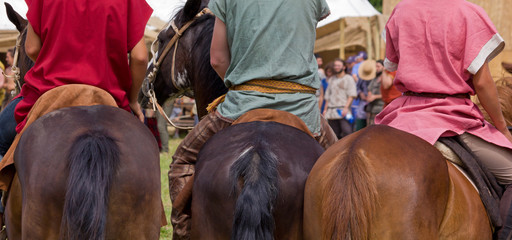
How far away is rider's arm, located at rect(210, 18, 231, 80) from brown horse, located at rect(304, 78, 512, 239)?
1101 millimetres

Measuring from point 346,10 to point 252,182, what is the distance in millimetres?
15587

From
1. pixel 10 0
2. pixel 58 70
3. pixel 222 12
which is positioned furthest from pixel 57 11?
pixel 10 0

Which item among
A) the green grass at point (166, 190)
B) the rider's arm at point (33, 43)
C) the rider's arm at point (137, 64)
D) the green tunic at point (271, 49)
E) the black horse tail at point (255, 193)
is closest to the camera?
the black horse tail at point (255, 193)

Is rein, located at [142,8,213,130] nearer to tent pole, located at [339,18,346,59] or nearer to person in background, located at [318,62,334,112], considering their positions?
person in background, located at [318,62,334,112]

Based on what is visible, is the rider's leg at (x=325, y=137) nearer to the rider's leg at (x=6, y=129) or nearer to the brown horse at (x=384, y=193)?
the brown horse at (x=384, y=193)

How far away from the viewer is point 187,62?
4684 millimetres

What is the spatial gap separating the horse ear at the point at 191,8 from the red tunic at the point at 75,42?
0.80m

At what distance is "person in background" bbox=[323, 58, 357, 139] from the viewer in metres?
13.5

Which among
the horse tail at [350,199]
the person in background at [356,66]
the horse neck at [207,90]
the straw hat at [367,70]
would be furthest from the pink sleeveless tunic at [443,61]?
the person in background at [356,66]

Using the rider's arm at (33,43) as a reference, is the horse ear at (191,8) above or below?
below

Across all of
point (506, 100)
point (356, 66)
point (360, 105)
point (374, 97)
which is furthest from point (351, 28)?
point (506, 100)

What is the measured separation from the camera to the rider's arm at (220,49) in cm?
380

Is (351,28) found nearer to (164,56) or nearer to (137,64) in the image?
(164,56)

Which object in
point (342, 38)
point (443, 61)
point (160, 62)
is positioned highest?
point (443, 61)
